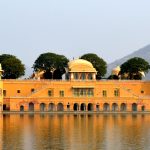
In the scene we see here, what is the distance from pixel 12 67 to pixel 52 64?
772 centimetres

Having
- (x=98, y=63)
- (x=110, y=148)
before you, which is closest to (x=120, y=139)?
(x=110, y=148)

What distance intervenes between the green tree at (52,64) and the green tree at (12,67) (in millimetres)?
4682

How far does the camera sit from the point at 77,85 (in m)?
88.7

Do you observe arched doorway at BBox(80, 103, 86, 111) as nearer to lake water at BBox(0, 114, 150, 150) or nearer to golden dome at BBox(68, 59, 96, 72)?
golden dome at BBox(68, 59, 96, 72)

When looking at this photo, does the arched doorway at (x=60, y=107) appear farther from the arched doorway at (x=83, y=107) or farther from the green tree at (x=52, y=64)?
the green tree at (x=52, y=64)

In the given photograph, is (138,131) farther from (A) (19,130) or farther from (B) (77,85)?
(B) (77,85)

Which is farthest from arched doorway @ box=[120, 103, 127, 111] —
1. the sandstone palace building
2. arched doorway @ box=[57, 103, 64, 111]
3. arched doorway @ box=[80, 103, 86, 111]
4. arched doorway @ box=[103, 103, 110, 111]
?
arched doorway @ box=[57, 103, 64, 111]

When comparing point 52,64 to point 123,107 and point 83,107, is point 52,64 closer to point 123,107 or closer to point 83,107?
point 83,107

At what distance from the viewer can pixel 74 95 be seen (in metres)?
88.4

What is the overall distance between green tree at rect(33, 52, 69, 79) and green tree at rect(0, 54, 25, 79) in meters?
4.68

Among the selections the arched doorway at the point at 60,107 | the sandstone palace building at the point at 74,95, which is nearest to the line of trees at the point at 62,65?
the sandstone palace building at the point at 74,95

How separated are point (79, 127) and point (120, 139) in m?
11.5

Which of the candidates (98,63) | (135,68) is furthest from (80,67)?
(135,68)

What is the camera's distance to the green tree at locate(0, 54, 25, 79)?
307ft
